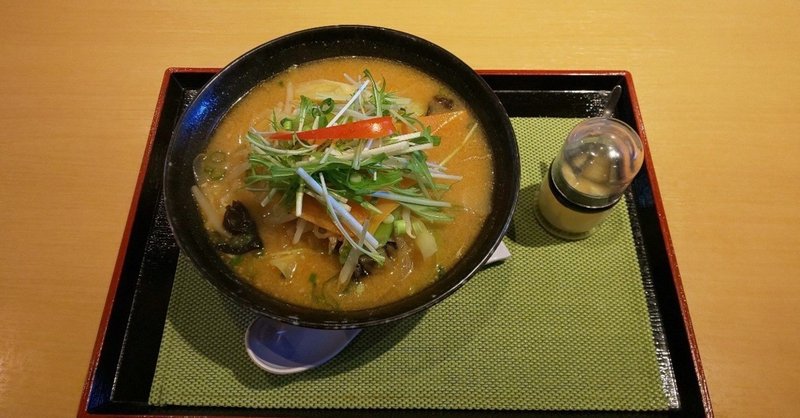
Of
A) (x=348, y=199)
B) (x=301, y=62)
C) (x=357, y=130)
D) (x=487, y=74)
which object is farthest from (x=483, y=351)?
(x=301, y=62)

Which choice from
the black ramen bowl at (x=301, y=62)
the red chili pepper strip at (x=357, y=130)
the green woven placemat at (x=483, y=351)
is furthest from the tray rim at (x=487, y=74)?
the red chili pepper strip at (x=357, y=130)

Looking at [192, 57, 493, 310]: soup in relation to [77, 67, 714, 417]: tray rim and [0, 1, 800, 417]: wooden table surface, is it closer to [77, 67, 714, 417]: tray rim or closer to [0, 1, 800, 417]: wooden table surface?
[77, 67, 714, 417]: tray rim

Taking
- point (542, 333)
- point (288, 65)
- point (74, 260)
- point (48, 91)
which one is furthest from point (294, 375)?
point (48, 91)

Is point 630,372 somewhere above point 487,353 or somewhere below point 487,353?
below

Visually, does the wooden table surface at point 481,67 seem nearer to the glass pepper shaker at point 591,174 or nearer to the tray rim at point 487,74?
the tray rim at point 487,74

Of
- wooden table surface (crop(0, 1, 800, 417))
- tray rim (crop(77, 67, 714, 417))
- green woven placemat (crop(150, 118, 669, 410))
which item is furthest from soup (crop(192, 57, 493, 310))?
wooden table surface (crop(0, 1, 800, 417))

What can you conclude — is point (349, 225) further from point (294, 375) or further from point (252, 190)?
point (294, 375)

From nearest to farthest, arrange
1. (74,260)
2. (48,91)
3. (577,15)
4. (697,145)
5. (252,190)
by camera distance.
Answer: (252,190) → (74,260) → (697,145) → (48,91) → (577,15)
